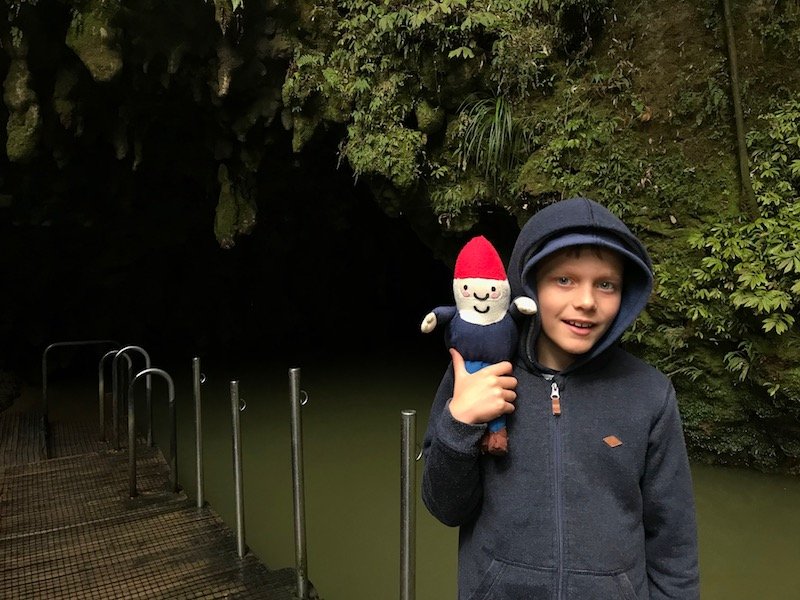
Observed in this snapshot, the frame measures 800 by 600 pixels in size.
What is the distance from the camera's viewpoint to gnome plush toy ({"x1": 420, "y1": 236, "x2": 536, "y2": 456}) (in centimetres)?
126

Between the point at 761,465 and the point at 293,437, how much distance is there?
4.10 m

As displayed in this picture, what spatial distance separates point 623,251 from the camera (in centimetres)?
122

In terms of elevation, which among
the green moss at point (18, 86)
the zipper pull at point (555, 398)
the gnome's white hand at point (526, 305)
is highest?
the green moss at point (18, 86)

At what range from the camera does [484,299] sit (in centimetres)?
127

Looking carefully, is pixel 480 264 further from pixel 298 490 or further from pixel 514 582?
pixel 298 490

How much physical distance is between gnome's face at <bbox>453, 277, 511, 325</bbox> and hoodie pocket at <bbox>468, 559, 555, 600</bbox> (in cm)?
57

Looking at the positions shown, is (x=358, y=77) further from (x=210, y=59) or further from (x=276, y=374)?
(x=276, y=374)

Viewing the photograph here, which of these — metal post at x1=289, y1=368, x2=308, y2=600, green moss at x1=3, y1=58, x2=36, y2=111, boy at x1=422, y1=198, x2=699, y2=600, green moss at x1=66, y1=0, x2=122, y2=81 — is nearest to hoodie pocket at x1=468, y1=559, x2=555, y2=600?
boy at x1=422, y1=198, x2=699, y2=600

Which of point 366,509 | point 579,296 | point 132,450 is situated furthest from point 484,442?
point 366,509

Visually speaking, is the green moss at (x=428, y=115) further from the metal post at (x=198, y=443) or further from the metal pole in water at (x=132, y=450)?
the metal pole in water at (x=132, y=450)

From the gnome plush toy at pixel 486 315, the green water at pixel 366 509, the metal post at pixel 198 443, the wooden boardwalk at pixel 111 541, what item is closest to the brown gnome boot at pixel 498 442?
the gnome plush toy at pixel 486 315

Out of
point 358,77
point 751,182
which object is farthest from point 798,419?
point 358,77

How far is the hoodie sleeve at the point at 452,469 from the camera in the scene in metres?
1.21

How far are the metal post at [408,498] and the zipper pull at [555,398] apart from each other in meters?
0.72
